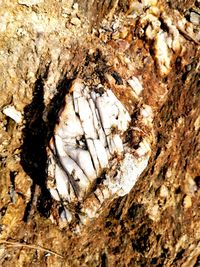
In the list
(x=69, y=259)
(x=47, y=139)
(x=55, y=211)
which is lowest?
(x=69, y=259)

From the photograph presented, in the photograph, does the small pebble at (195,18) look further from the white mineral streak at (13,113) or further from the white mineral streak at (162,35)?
the white mineral streak at (13,113)

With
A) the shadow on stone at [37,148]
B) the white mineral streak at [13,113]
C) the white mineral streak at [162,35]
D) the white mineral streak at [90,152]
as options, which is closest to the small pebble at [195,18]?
the white mineral streak at [162,35]

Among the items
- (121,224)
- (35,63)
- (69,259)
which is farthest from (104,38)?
(69,259)

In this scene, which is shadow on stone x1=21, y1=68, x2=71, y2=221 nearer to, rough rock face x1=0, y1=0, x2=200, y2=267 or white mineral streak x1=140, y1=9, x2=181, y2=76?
rough rock face x1=0, y1=0, x2=200, y2=267

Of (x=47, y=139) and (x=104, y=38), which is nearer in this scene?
(x=47, y=139)

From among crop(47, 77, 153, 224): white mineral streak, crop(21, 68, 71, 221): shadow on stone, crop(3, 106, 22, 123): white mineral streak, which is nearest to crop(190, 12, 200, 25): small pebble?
crop(47, 77, 153, 224): white mineral streak

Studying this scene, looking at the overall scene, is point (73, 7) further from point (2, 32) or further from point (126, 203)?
point (126, 203)

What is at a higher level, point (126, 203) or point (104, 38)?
point (104, 38)
